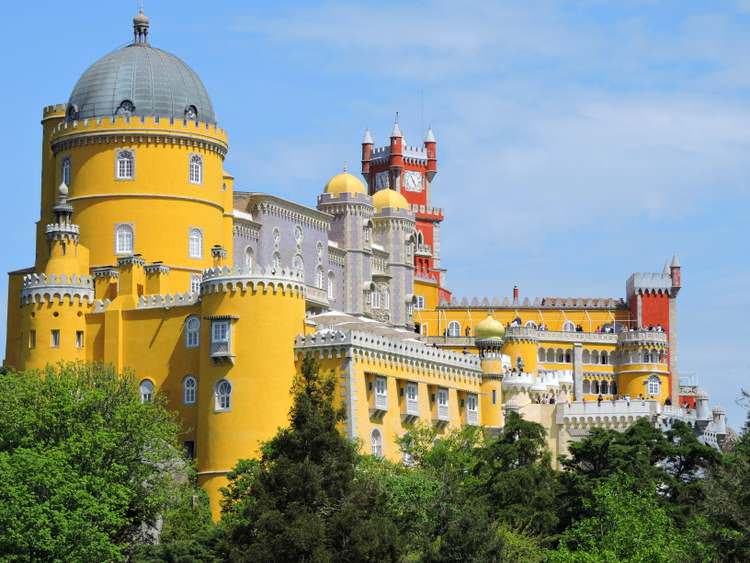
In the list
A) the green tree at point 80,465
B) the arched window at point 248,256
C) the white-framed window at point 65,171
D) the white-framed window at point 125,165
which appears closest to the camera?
the green tree at point 80,465

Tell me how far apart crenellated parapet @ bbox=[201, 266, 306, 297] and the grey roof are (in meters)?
12.1

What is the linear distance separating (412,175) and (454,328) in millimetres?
21374

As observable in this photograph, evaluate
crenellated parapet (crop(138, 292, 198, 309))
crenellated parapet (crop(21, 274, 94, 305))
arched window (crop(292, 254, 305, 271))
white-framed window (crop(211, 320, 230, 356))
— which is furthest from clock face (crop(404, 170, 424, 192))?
white-framed window (crop(211, 320, 230, 356))

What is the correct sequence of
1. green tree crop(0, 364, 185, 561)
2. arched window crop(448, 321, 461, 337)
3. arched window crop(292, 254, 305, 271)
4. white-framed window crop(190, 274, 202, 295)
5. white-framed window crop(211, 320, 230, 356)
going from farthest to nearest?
1. arched window crop(448, 321, 461, 337)
2. arched window crop(292, 254, 305, 271)
3. white-framed window crop(190, 274, 202, 295)
4. white-framed window crop(211, 320, 230, 356)
5. green tree crop(0, 364, 185, 561)

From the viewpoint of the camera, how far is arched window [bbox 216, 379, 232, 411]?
9550cm

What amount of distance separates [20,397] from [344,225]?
43041 mm

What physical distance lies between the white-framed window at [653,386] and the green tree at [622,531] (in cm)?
4792

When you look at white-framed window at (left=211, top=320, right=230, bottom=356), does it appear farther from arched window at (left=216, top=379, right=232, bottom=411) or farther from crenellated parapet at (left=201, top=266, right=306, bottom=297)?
crenellated parapet at (left=201, top=266, right=306, bottom=297)

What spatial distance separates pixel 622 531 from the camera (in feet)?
274

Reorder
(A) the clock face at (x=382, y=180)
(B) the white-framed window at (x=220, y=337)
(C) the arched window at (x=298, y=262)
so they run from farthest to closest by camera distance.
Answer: (A) the clock face at (x=382, y=180) → (C) the arched window at (x=298, y=262) → (B) the white-framed window at (x=220, y=337)

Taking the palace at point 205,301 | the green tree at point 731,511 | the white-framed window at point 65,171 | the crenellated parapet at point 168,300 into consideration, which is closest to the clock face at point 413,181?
the palace at point 205,301

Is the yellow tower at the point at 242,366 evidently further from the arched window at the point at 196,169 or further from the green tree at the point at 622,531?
the green tree at the point at 622,531

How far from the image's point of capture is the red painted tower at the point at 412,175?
533 feet

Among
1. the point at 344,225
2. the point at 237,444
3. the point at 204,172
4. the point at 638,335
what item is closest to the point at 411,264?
the point at 344,225
